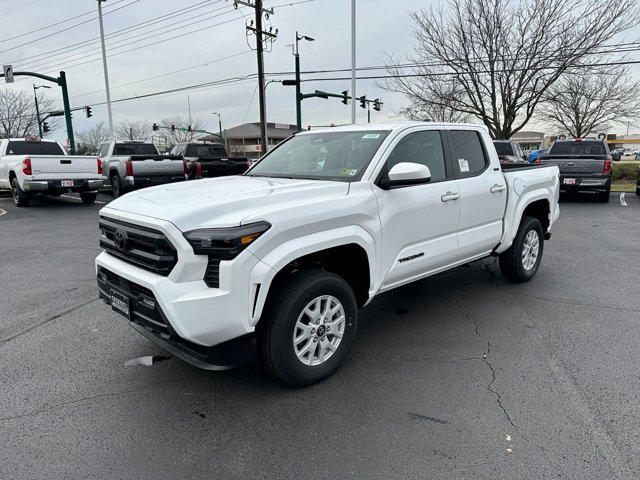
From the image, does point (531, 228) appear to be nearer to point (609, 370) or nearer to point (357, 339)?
point (609, 370)

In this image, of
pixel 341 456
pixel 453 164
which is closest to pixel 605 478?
pixel 341 456

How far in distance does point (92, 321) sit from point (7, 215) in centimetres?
971

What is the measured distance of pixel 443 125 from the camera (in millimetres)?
4637

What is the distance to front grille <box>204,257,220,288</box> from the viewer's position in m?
2.81

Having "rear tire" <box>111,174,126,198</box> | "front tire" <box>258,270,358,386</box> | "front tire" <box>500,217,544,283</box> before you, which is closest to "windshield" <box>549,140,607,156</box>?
"front tire" <box>500,217,544,283</box>

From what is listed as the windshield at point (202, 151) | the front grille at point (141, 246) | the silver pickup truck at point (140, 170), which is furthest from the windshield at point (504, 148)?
the front grille at point (141, 246)

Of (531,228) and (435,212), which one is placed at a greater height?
(435,212)

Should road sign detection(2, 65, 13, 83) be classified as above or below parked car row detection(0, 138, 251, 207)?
above

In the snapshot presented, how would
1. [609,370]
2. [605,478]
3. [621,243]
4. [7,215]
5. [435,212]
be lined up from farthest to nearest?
1. [7,215]
2. [621,243]
3. [435,212]
4. [609,370]
5. [605,478]

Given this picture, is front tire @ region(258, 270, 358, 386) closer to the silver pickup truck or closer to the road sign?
the silver pickup truck

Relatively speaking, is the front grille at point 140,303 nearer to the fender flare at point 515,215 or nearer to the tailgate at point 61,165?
the fender flare at point 515,215

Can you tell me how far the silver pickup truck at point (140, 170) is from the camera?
14.1 m

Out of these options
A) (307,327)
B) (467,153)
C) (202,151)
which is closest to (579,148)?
(467,153)

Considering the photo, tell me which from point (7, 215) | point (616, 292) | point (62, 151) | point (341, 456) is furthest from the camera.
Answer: point (62, 151)
